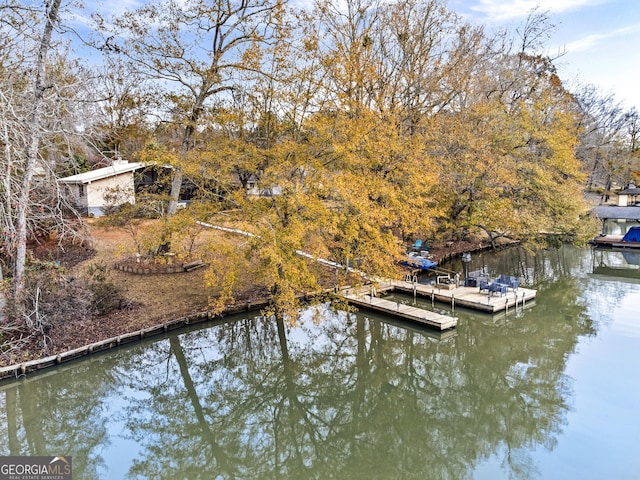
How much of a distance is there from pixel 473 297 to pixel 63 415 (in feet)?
40.6

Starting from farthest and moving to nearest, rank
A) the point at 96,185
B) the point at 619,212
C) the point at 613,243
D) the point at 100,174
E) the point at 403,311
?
the point at 619,212, the point at 613,243, the point at 96,185, the point at 100,174, the point at 403,311

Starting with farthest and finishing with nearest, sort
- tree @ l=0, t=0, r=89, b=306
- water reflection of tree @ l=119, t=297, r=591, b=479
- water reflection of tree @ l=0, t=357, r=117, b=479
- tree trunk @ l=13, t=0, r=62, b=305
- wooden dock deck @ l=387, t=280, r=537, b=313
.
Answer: wooden dock deck @ l=387, t=280, r=537, b=313 → tree trunk @ l=13, t=0, r=62, b=305 → tree @ l=0, t=0, r=89, b=306 → water reflection of tree @ l=0, t=357, r=117, b=479 → water reflection of tree @ l=119, t=297, r=591, b=479

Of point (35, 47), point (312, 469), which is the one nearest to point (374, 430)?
point (312, 469)

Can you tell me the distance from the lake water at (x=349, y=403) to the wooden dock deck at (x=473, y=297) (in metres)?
0.50

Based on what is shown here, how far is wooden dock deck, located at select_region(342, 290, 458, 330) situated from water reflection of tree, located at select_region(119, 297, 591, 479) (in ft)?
1.60

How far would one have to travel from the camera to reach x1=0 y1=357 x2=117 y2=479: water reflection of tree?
684cm

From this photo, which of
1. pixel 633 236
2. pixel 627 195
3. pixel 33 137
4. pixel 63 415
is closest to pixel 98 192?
pixel 33 137

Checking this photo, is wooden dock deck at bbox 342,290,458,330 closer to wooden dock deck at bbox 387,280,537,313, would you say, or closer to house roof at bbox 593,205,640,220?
wooden dock deck at bbox 387,280,537,313

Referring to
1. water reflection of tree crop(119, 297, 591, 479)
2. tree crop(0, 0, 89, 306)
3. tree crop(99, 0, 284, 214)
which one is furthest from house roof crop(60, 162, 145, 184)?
water reflection of tree crop(119, 297, 591, 479)

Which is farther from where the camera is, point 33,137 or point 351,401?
point 33,137

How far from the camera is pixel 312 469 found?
652 cm

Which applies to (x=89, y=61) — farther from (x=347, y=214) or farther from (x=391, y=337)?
(x=391, y=337)

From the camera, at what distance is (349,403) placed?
8.48m

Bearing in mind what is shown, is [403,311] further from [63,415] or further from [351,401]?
[63,415]
